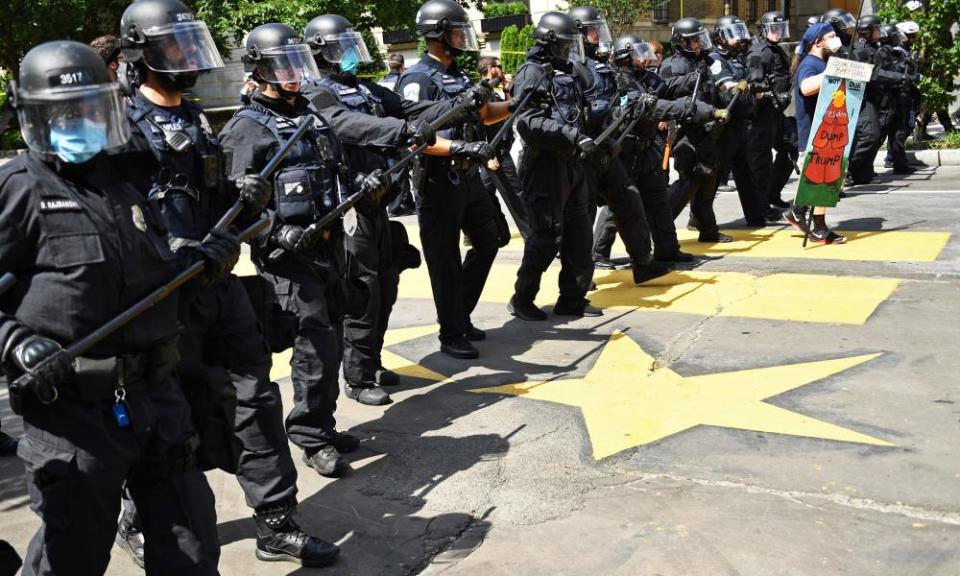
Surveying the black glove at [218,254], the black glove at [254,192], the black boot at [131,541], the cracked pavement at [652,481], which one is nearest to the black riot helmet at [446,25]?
the cracked pavement at [652,481]

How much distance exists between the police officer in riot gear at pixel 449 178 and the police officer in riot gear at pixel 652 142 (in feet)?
7.04

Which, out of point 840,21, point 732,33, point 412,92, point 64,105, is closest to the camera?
point 64,105

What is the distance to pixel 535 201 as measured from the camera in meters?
7.47

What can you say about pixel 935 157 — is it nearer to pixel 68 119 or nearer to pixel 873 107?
pixel 873 107

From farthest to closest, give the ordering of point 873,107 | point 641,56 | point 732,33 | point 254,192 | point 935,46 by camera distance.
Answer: point 935,46 < point 873,107 < point 732,33 < point 641,56 < point 254,192

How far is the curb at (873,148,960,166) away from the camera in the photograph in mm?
14359

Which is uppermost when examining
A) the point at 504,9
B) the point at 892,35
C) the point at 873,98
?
the point at 892,35

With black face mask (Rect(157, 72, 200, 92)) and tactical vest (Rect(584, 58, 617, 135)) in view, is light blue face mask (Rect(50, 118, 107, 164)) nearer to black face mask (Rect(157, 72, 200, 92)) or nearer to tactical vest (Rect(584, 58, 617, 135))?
black face mask (Rect(157, 72, 200, 92))

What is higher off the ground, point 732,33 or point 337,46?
point 337,46

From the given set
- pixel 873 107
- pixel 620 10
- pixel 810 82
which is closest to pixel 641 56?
pixel 810 82

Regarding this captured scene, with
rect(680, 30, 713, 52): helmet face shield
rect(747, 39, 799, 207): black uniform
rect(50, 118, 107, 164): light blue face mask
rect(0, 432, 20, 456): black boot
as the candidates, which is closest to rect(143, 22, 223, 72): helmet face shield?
rect(50, 118, 107, 164): light blue face mask

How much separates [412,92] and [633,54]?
316 centimetres

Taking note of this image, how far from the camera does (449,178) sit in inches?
257

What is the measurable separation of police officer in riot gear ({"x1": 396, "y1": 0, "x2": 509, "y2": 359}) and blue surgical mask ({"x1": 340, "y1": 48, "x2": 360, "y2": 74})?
0.64 metres
